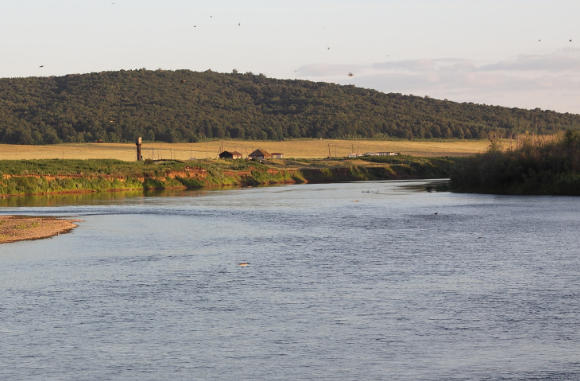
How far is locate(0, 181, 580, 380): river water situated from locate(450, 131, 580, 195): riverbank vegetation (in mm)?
30590

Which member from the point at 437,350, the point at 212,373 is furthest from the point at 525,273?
the point at 212,373

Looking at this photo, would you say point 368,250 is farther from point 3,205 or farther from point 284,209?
point 3,205

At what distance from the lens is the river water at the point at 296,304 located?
1531 cm

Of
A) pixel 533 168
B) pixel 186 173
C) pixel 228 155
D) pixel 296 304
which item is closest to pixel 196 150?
pixel 228 155

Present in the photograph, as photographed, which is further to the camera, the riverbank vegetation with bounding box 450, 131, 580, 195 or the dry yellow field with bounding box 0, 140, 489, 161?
the dry yellow field with bounding box 0, 140, 489, 161

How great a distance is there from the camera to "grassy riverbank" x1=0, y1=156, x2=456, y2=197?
84875mm

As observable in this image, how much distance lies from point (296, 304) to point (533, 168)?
59.0m

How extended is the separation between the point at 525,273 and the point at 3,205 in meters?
50.4

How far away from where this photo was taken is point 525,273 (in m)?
25.6

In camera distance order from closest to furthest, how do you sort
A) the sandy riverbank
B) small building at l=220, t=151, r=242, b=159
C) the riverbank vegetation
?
1. the sandy riverbank
2. the riverbank vegetation
3. small building at l=220, t=151, r=242, b=159

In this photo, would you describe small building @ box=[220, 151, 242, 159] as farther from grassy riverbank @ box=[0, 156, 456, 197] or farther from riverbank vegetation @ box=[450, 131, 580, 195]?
riverbank vegetation @ box=[450, 131, 580, 195]

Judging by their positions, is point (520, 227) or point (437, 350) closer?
point (437, 350)

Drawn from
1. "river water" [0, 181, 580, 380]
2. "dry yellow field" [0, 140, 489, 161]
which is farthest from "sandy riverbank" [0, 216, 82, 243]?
"dry yellow field" [0, 140, 489, 161]

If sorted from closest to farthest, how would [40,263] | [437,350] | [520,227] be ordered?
[437,350]
[40,263]
[520,227]
